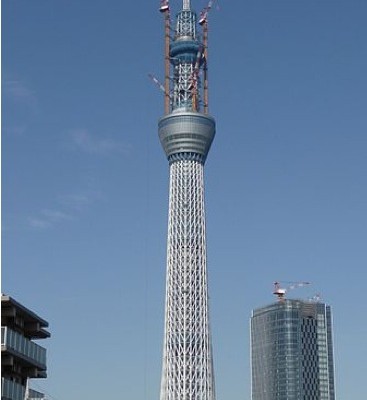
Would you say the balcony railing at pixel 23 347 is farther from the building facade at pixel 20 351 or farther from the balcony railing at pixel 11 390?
the balcony railing at pixel 11 390

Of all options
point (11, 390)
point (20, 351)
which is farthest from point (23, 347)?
point (11, 390)

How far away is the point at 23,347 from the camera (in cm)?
7806

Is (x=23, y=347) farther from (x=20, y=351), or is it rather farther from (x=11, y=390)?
(x=11, y=390)

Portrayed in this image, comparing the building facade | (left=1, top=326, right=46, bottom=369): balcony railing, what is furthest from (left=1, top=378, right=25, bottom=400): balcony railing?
→ (left=1, top=326, right=46, bottom=369): balcony railing

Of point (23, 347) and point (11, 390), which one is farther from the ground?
point (23, 347)

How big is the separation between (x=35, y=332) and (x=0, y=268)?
40.2 meters

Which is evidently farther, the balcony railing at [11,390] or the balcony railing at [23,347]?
the balcony railing at [11,390]

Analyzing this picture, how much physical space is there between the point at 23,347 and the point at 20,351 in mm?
1197

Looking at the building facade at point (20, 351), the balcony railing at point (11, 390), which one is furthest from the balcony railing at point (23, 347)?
the balcony railing at point (11, 390)

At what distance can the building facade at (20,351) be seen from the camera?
73750 mm

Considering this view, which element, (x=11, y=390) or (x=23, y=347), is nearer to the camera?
(x=11, y=390)

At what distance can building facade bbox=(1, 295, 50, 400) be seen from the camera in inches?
2904

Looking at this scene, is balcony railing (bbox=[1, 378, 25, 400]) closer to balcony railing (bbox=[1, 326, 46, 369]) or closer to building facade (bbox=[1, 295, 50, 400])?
building facade (bbox=[1, 295, 50, 400])

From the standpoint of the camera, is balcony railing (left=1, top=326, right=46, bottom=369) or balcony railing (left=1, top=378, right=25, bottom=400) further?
balcony railing (left=1, top=378, right=25, bottom=400)
